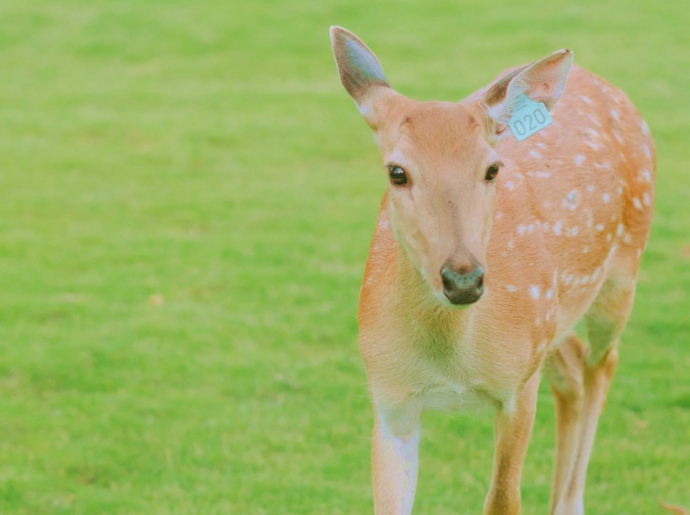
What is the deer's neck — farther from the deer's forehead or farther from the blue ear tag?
the blue ear tag

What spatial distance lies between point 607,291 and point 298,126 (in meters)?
6.08

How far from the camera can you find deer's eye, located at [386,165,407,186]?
3318mm

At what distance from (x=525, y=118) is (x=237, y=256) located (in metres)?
4.39

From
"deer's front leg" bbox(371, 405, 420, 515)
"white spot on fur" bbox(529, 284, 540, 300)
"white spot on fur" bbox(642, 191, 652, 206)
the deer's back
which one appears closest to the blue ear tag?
the deer's back

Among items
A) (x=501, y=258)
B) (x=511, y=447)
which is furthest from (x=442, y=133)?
(x=511, y=447)

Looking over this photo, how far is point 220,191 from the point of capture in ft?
30.1

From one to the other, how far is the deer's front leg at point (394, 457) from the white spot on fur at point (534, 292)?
59cm

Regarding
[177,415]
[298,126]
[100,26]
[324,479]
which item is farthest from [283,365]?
[100,26]

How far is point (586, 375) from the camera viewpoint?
5215 mm

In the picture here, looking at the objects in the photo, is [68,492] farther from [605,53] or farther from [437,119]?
[605,53]

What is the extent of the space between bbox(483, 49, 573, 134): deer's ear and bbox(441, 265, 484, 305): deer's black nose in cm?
77

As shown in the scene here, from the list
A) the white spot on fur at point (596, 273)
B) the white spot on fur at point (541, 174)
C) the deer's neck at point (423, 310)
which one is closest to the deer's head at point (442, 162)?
the deer's neck at point (423, 310)

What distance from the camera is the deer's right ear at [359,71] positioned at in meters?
3.70

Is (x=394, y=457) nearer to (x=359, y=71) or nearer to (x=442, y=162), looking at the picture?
(x=442, y=162)
